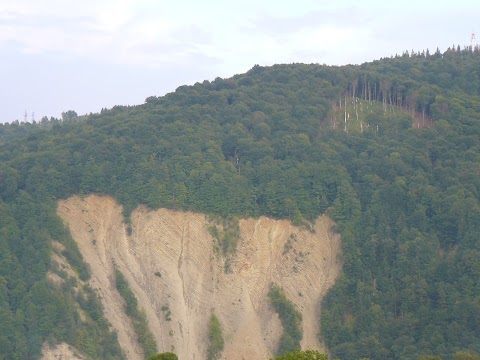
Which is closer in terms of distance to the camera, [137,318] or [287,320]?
[137,318]

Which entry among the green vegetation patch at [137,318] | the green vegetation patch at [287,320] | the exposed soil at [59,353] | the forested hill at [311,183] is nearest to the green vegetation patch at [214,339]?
the green vegetation patch at [137,318]

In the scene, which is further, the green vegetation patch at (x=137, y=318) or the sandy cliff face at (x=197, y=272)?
the sandy cliff face at (x=197, y=272)

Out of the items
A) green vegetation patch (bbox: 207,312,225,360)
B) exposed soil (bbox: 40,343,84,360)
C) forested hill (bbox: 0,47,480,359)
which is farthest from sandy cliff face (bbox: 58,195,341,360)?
exposed soil (bbox: 40,343,84,360)

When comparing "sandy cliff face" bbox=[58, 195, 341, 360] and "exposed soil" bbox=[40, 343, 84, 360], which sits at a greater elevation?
"sandy cliff face" bbox=[58, 195, 341, 360]

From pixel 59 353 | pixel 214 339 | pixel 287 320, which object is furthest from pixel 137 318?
pixel 287 320

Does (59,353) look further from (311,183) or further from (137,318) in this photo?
(311,183)

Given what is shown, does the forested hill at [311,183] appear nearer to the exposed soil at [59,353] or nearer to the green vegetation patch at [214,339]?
the exposed soil at [59,353]

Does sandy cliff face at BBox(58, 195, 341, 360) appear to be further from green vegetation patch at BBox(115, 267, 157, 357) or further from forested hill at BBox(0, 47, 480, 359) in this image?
forested hill at BBox(0, 47, 480, 359)
